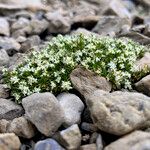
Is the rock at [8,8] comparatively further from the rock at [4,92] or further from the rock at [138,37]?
the rock at [4,92]

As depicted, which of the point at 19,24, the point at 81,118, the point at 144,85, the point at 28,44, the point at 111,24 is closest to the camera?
the point at 81,118

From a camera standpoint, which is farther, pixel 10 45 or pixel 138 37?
pixel 10 45

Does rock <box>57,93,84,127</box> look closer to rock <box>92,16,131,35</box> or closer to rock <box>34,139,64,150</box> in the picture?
rock <box>34,139,64,150</box>

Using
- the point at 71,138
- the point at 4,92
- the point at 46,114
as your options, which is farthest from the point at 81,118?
the point at 4,92

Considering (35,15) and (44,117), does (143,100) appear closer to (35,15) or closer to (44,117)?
(44,117)

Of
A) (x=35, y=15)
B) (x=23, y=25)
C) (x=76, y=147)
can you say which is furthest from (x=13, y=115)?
(x=35, y=15)

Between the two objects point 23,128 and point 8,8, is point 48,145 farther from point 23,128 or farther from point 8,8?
point 8,8
